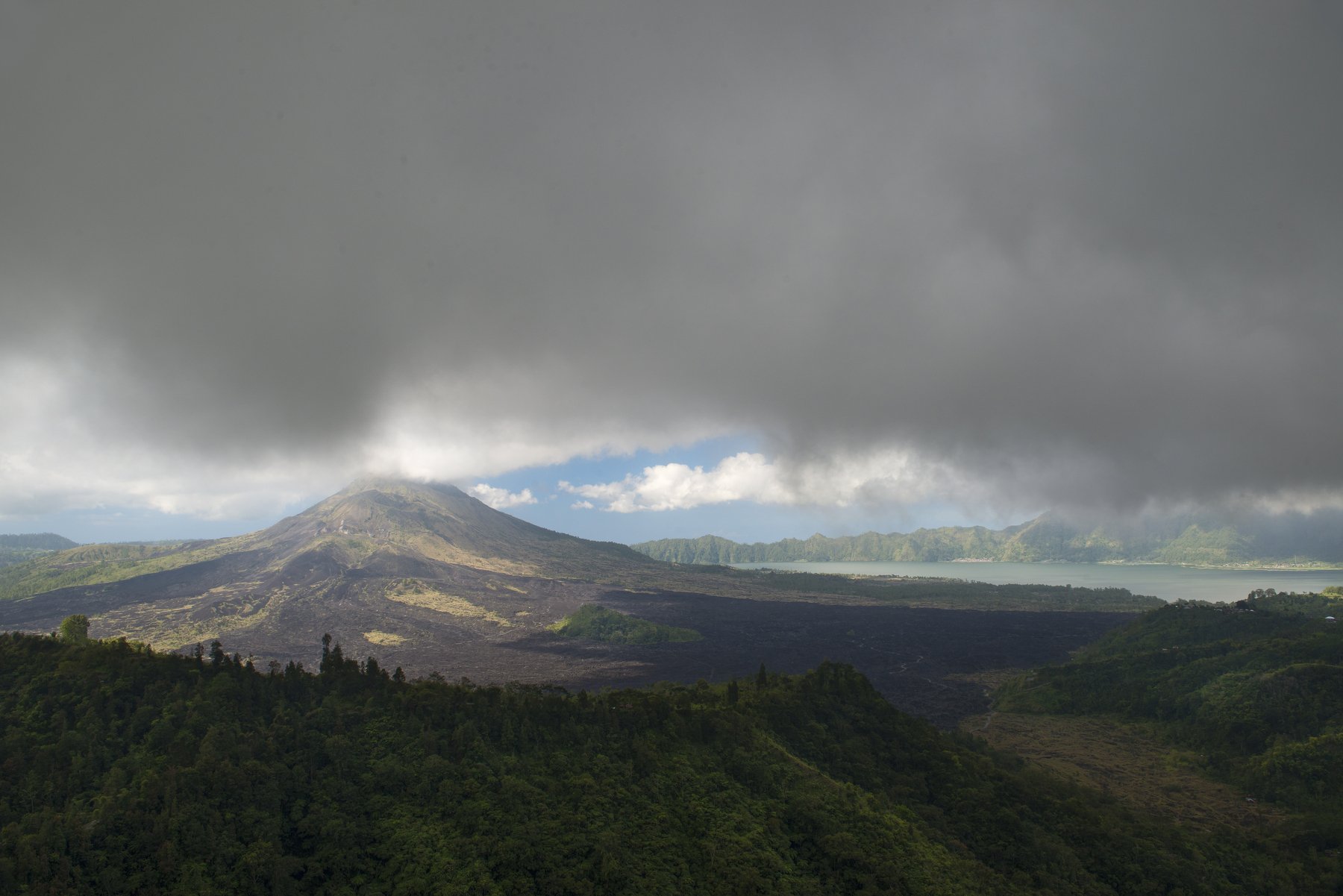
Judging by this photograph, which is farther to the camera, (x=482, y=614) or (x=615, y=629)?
(x=482, y=614)

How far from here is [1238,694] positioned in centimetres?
5278

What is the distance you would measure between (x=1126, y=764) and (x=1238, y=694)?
12624mm

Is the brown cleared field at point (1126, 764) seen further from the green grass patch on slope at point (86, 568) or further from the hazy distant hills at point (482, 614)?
the green grass patch on slope at point (86, 568)

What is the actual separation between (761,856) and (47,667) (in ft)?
94.0

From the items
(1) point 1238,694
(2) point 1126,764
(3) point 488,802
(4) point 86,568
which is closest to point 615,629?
(2) point 1126,764

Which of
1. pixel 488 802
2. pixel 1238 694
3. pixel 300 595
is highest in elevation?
pixel 488 802

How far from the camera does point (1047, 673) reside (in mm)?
75438

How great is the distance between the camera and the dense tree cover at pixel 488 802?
17969mm

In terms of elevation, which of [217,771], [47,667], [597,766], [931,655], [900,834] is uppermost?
[47,667]

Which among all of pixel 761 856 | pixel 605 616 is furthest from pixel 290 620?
pixel 761 856

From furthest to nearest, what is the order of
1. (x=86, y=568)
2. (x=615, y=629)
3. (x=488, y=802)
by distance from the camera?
(x=86, y=568), (x=615, y=629), (x=488, y=802)

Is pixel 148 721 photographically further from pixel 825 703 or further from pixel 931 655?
pixel 931 655

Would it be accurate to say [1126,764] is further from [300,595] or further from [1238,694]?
[300,595]

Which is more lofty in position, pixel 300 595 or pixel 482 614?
pixel 300 595
